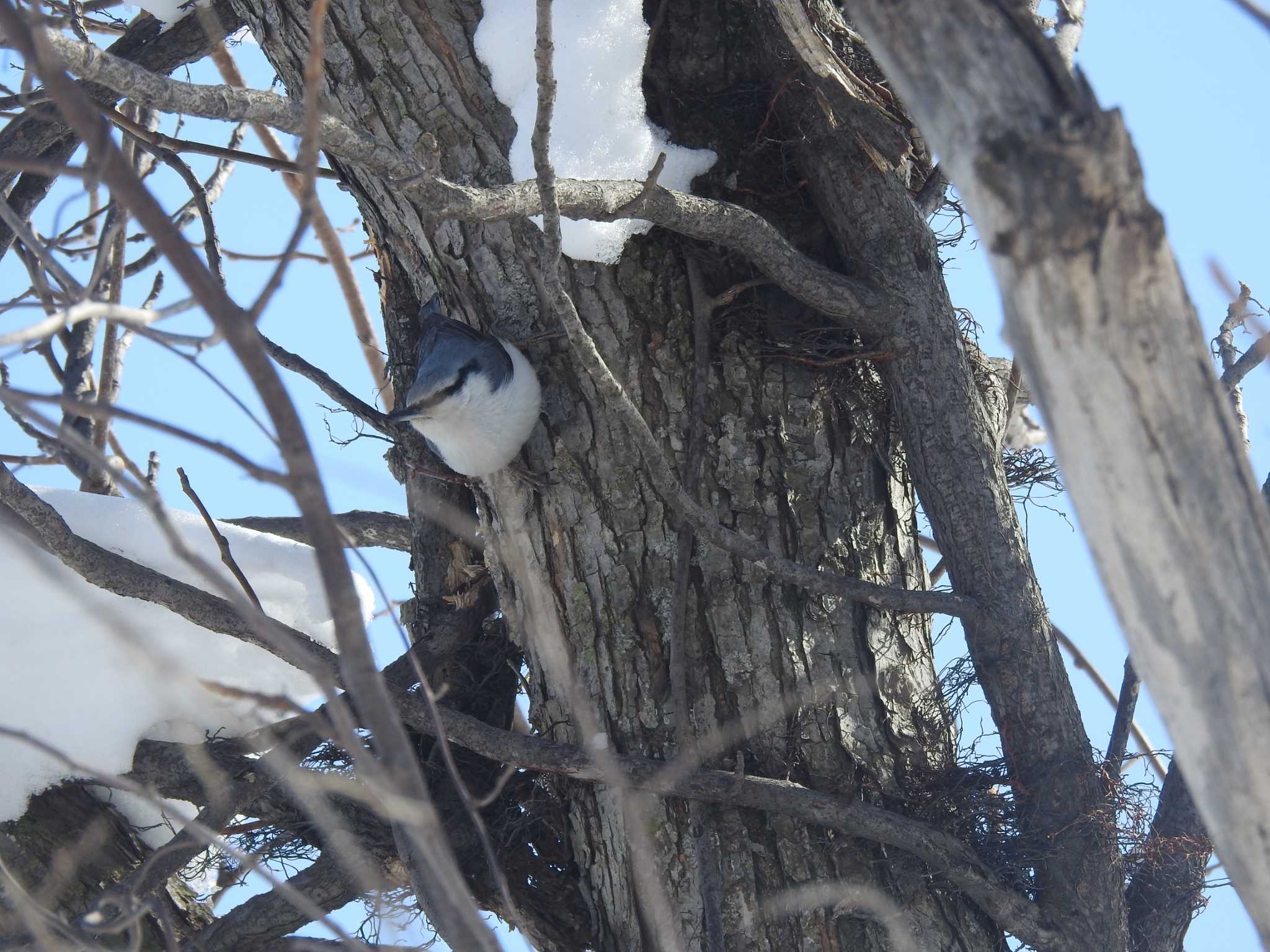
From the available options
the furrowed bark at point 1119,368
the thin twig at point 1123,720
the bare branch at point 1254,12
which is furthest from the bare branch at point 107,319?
Answer: the thin twig at point 1123,720

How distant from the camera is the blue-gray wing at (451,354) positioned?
223 cm

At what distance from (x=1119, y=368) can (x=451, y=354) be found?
1.61 metres

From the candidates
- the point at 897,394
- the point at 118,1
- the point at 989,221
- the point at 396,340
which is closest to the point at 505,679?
the point at 396,340

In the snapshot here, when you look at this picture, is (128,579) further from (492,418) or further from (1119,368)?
(1119,368)

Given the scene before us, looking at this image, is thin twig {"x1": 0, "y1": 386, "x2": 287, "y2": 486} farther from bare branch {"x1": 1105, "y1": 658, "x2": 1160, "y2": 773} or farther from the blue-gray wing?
bare branch {"x1": 1105, "y1": 658, "x2": 1160, "y2": 773}

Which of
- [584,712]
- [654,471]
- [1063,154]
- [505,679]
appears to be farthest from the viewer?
[505,679]

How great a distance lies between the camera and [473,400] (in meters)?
2.23

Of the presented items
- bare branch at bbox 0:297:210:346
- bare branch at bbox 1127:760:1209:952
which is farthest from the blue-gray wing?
bare branch at bbox 1127:760:1209:952

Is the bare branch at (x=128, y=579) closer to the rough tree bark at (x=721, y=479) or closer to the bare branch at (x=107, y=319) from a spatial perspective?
the rough tree bark at (x=721, y=479)

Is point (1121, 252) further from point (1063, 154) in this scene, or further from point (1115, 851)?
point (1115, 851)

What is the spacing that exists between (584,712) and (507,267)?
1269mm

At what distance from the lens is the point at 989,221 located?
0.94 meters

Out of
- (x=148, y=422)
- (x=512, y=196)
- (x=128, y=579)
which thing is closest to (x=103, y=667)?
(x=128, y=579)

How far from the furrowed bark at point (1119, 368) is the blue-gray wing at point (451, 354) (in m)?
1.34
